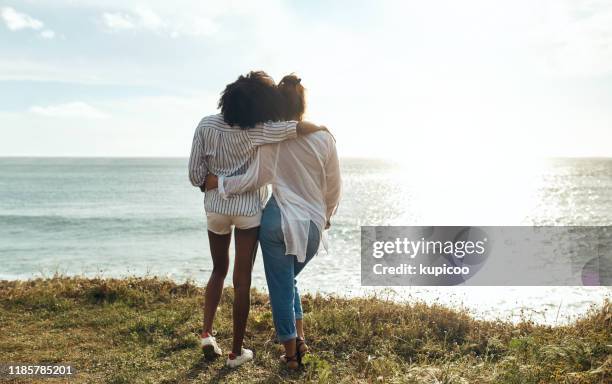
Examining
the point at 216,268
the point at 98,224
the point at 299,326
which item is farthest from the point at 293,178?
the point at 98,224

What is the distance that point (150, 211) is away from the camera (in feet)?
137

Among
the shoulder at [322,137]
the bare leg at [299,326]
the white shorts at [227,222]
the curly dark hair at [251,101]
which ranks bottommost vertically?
the bare leg at [299,326]

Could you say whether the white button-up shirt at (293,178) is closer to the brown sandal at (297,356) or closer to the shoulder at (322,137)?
the shoulder at (322,137)

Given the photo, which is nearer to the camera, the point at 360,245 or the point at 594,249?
the point at 594,249

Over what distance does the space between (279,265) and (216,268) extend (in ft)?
2.25

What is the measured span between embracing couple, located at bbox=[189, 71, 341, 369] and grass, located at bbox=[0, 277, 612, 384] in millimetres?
829

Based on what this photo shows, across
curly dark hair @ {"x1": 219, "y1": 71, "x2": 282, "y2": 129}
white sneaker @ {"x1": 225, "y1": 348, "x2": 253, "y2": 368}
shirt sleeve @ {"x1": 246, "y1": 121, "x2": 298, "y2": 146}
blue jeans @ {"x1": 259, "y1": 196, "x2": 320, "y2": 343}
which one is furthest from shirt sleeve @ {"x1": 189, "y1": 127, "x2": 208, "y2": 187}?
white sneaker @ {"x1": 225, "y1": 348, "x2": 253, "y2": 368}

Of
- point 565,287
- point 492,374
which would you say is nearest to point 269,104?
point 492,374

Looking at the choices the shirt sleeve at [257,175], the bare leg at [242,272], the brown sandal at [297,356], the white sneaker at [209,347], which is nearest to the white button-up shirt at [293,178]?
the shirt sleeve at [257,175]

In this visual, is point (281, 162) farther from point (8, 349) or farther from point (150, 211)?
point (150, 211)

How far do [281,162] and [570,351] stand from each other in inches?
110

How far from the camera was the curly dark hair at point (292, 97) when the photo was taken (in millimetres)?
4277

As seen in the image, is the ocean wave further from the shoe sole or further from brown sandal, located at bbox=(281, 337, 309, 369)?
brown sandal, located at bbox=(281, 337, 309, 369)

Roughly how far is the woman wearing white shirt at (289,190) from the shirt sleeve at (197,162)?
0.08 m
